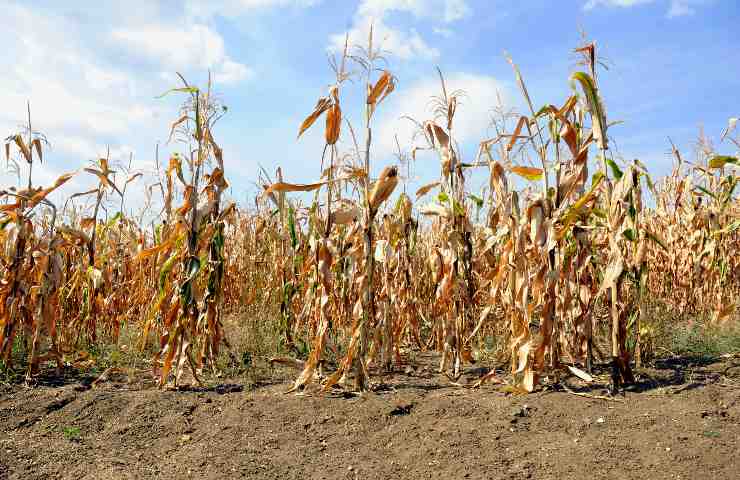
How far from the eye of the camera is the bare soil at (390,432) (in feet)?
9.13

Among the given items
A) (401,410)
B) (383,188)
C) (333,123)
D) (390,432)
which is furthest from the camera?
(333,123)

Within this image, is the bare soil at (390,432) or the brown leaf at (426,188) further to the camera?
the brown leaf at (426,188)

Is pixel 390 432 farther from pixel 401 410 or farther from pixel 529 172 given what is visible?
pixel 529 172

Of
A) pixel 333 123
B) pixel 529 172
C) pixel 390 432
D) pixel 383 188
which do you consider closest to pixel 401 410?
pixel 390 432

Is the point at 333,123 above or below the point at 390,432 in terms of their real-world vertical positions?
above

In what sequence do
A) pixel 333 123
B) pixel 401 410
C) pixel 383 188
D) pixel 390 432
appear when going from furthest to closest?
pixel 333 123 < pixel 383 188 < pixel 401 410 < pixel 390 432

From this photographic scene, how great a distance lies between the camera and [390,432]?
327 cm

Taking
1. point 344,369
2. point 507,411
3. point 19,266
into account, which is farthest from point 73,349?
point 507,411

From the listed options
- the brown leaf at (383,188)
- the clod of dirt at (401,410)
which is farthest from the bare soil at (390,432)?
the brown leaf at (383,188)

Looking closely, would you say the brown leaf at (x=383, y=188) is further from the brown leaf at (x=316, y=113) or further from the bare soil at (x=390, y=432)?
the bare soil at (x=390, y=432)

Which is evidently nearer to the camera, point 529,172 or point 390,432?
point 390,432

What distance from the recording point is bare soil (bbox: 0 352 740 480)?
110 inches

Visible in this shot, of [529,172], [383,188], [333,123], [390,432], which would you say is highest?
[333,123]

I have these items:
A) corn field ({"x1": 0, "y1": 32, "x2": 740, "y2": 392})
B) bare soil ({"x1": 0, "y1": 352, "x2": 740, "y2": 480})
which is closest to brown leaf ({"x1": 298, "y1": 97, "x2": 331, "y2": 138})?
corn field ({"x1": 0, "y1": 32, "x2": 740, "y2": 392})
